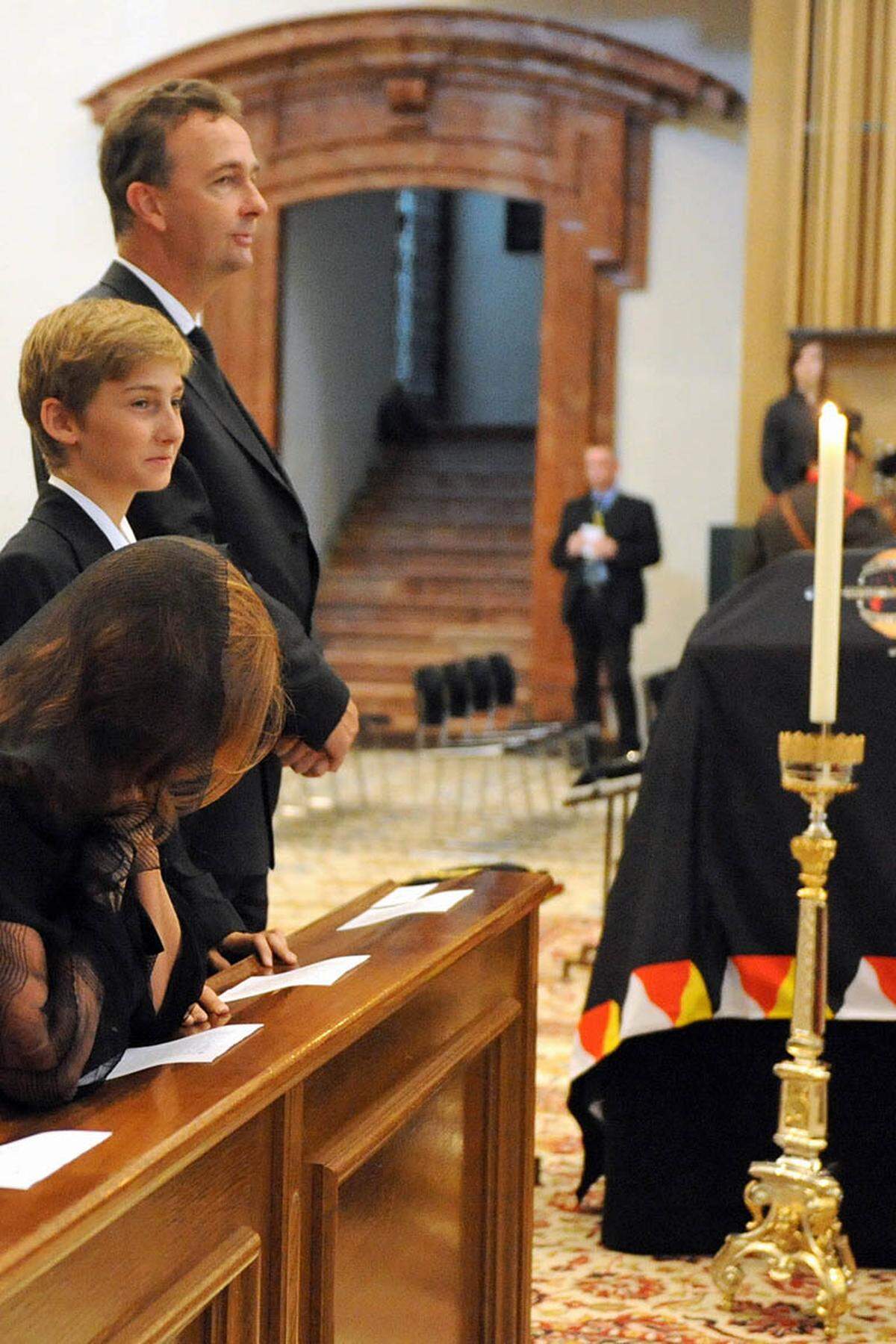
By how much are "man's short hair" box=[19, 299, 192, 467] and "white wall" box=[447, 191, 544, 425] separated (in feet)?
62.6

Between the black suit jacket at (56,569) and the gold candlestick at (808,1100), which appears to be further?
the gold candlestick at (808,1100)

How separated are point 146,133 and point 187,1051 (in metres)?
1.59

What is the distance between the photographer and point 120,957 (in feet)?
4.91

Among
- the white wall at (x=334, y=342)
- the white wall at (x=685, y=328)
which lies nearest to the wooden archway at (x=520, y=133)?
the white wall at (x=685, y=328)

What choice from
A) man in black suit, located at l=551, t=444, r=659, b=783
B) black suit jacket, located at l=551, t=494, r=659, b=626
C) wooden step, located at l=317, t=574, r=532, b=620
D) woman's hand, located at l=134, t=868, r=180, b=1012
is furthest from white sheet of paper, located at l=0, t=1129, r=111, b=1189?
wooden step, located at l=317, t=574, r=532, b=620

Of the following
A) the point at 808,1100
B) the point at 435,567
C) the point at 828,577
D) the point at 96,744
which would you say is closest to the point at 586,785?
the point at 808,1100

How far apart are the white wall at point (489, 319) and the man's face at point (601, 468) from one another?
9409 millimetres

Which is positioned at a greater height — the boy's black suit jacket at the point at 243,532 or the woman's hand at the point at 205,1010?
the boy's black suit jacket at the point at 243,532

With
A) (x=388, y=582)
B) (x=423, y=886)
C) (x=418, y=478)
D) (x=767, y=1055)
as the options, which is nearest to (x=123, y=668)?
(x=423, y=886)

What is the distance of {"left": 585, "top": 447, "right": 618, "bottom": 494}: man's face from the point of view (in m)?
11.7

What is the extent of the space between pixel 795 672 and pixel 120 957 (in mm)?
2009

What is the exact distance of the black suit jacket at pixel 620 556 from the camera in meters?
11.7

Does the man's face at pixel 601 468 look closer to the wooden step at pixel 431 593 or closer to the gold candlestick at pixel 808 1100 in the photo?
the wooden step at pixel 431 593

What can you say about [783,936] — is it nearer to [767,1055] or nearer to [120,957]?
[767,1055]
